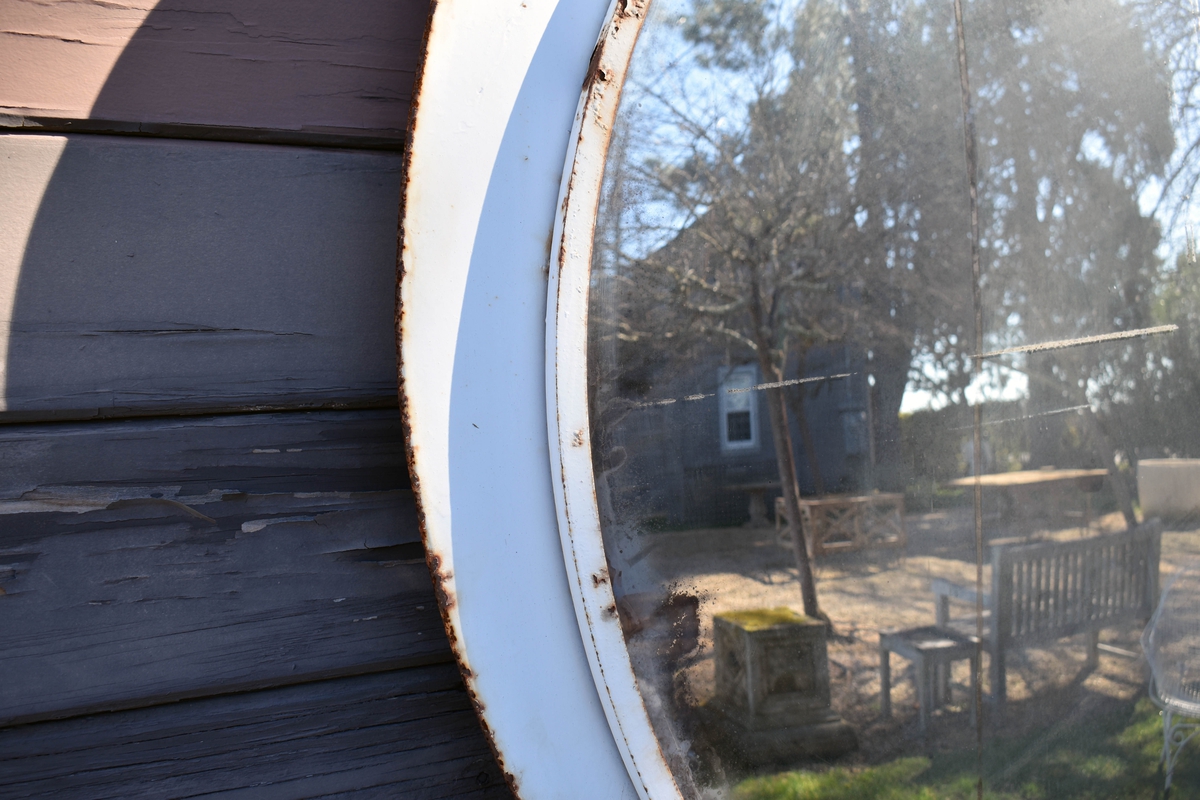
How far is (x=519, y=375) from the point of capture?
499 mm

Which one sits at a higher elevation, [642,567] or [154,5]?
[154,5]

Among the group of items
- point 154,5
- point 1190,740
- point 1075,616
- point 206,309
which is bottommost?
A: point 1190,740

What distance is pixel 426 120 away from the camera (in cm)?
49

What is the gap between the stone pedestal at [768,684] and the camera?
510 millimetres

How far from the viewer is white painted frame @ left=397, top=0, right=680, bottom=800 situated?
0.49m

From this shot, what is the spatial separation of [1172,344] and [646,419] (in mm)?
424

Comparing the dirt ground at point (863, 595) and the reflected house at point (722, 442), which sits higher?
the reflected house at point (722, 442)

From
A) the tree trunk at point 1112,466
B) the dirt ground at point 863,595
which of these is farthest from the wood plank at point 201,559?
the tree trunk at point 1112,466

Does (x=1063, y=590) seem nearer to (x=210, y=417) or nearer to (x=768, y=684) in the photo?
(x=768, y=684)

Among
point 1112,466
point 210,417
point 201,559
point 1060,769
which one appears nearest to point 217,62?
point 210,417

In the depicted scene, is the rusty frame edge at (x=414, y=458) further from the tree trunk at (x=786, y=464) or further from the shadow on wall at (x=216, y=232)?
the tree trunk at (x=786, y=464)

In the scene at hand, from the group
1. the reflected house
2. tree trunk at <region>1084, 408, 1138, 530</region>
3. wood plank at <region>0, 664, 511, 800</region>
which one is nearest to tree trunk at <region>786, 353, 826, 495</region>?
the reflected house

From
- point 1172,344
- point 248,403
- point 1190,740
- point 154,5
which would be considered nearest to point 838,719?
point 1190,740

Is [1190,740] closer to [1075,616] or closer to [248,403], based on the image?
[1075,616]
